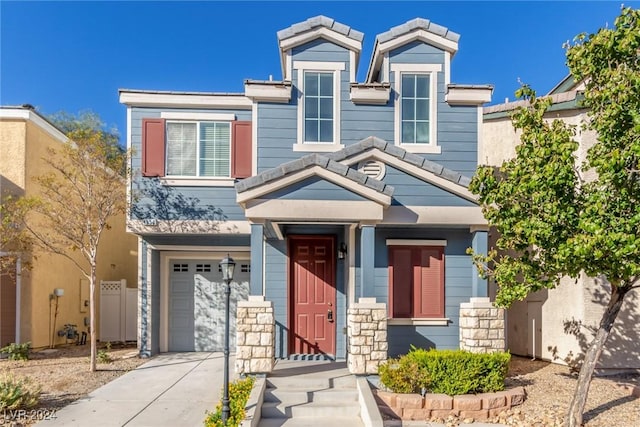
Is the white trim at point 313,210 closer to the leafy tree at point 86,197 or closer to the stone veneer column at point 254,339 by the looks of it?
the stone veneer column at point 254,339

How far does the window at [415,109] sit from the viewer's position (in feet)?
30.2

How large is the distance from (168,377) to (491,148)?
8.89 m

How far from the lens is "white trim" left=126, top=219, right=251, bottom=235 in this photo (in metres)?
9.42

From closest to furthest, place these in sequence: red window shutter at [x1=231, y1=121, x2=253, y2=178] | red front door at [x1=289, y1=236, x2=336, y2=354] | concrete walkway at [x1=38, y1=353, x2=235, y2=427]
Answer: concrete walkway at [x1=38, y1=353, x2=235, y2=427] → red front door at [x1=289, y1=236, x2=336, y2=354] → red window shutter at [x1=231, y1=121, x2=253, y2=178]

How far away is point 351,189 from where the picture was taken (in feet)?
23.4

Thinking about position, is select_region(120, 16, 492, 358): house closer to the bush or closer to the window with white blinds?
the window with white blinds

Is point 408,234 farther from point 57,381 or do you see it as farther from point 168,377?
point 57,381

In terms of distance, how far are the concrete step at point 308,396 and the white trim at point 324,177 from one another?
2988mm

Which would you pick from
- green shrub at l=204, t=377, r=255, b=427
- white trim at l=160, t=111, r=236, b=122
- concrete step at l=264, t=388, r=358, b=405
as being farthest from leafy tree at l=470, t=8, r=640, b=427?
white trim at l=160, t=111, r=236, b=122

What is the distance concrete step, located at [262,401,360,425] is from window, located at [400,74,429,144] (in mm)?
5401

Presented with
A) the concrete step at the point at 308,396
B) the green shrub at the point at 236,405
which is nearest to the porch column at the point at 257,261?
the green shrub at the point at 236,405

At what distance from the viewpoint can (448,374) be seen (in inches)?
262

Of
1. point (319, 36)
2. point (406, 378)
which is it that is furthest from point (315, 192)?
point (319, 36)

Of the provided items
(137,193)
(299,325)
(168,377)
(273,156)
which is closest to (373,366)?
(299,325)
